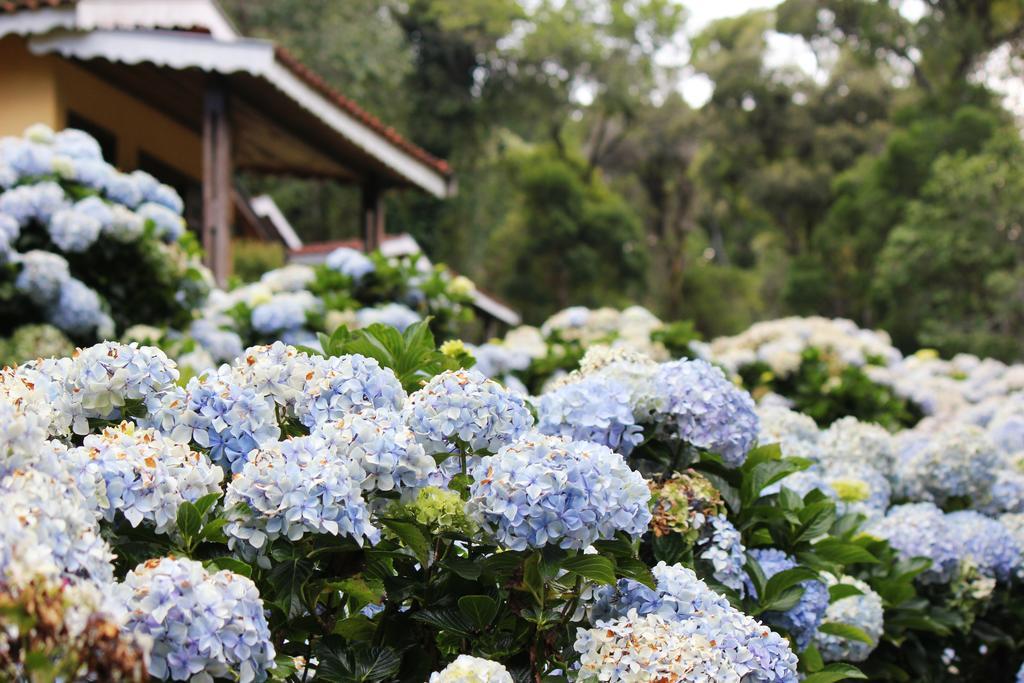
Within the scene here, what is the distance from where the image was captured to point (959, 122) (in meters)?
28.0

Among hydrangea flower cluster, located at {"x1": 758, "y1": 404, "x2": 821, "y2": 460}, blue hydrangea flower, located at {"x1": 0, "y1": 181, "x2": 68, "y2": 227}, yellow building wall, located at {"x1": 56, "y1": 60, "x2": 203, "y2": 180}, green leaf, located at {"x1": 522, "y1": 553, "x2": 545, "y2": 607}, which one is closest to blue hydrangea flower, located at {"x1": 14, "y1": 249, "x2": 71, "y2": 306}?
blue hydrangea flower, located at {"x1": 0, "y1": 181, "x2": 68, "y2": 227}

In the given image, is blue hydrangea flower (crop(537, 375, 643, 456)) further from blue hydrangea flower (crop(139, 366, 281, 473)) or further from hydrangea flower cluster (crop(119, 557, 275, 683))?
hydrangea flower cluster (crop(119, 557, 275, 683))

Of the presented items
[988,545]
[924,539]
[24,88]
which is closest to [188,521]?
[924,539]

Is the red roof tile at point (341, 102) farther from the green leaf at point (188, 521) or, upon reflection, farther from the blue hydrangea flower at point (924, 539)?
the green leaf at point (188, 521)

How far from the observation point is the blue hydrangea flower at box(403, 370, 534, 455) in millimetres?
1914

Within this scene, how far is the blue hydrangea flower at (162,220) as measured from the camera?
5598 mm

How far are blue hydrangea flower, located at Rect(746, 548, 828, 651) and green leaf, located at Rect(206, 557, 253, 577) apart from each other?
133 cm

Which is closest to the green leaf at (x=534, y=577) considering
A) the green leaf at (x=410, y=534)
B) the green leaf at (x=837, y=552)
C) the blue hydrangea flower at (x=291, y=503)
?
the green leaf at (x=410, y=534)

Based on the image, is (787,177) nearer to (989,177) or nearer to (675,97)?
(675,97)

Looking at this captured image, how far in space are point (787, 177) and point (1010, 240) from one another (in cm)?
1120

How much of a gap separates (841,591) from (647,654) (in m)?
1.16

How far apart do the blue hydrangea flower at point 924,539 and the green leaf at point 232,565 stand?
2389 millimetres

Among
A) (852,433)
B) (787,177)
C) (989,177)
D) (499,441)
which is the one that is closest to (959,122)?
(989,177)

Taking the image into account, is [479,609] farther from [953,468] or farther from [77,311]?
[77,311]
